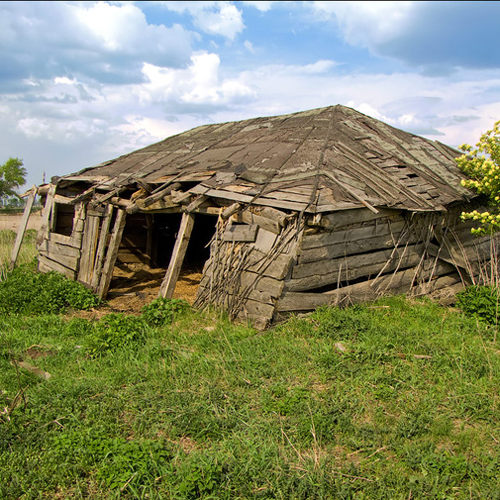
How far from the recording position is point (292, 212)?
6762 mm

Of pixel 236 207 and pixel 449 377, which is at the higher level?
pixel 236 207

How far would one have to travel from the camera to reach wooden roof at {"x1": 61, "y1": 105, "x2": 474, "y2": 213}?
7.21 meters

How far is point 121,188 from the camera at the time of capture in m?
9.20

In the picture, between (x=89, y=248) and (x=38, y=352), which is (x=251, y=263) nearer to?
(x=38, y=352)

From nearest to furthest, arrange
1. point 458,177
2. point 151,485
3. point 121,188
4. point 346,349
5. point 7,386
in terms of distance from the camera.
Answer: point 151,485 < point 7,386 < point 346,349 < point 121,188 < point 458,177

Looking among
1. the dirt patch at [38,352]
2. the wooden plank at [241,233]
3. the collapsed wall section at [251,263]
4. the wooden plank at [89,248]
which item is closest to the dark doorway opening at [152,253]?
the wooden plank at [89,248]

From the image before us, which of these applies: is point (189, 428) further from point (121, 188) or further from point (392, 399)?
point (121, 188)

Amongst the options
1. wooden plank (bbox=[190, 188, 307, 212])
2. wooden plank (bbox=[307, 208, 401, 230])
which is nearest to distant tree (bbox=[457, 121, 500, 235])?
wooden plank (bbox=[307, 208, 401, 230])

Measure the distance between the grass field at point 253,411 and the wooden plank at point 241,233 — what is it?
1.36 metres

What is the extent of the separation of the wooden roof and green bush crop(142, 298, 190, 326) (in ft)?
6.28

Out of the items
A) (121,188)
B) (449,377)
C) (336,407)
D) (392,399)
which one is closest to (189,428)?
(336,407)

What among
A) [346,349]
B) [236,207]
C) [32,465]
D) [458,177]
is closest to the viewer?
[32,465]

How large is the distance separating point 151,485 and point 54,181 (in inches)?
379

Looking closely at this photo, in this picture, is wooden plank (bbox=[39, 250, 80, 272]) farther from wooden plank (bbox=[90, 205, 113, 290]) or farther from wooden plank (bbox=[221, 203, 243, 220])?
wooden plank (bbox=[221, 203, 243, 220])
